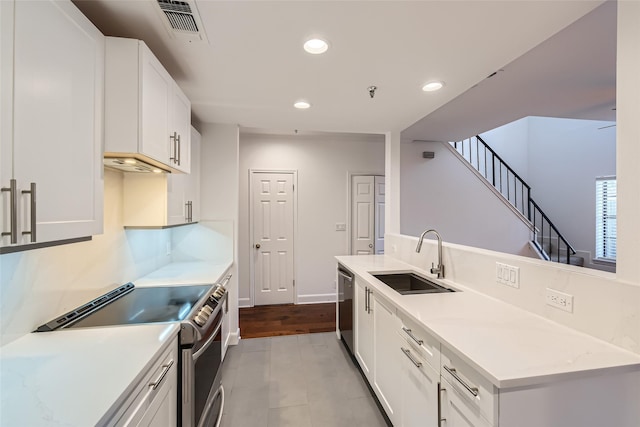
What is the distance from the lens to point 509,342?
3.73 feet

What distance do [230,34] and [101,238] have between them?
1490 millimetres

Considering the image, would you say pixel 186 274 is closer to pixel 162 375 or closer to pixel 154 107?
pixel 162 375

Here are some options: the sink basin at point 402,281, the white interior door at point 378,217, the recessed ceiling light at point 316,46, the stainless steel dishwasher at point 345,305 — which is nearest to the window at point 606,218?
the white interior door at point 378,217

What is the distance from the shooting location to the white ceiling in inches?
51.6

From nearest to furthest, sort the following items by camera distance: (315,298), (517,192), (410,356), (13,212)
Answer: (13,212), (410,356), (315,298), (517,192)

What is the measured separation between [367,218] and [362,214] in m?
0.11

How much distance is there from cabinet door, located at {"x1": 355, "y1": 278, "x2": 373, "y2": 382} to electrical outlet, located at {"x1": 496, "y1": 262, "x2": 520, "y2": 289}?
91cm

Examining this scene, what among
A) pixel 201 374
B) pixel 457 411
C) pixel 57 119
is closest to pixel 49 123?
pixel 57 119

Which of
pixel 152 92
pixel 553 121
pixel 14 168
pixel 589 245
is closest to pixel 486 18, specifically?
pixel 152 92

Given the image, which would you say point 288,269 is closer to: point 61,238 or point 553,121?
point 61,238

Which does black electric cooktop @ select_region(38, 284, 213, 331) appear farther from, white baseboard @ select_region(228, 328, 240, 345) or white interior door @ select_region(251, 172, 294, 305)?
white interior door @ select_region(251, 172, 294, 305)

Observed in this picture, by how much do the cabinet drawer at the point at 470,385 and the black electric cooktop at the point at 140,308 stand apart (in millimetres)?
1319

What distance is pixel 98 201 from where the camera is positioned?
4.14ft

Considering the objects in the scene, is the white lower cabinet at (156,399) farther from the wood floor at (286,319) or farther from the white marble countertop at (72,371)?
the wood floor at (286,319)
